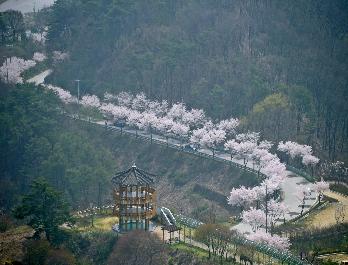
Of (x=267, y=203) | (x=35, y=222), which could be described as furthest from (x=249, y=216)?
(x=35, y=222)

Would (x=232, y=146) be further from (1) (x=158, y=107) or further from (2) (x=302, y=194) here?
(1) (x=158, y=107)

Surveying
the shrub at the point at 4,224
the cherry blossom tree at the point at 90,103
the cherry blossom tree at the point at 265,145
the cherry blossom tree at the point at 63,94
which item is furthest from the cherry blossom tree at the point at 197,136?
the shrub at the point at 4,224

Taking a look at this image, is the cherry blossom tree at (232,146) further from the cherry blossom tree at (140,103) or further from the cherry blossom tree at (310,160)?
the cherry blossom tree at (140,103)

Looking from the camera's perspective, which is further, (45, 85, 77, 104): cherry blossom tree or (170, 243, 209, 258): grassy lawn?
(45, 85, 77, 104): cherry blossom tree

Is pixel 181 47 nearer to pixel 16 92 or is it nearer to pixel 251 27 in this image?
pixel 251 27

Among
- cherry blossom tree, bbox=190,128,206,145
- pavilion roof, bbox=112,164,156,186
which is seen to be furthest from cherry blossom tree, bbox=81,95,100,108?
pavilion roof, bbox=112,164,156,186

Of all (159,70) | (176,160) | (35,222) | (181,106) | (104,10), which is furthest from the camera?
(104,10)

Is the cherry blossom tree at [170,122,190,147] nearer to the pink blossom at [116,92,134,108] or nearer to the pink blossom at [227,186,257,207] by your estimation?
the pink blossom at [116,92,134,108]
